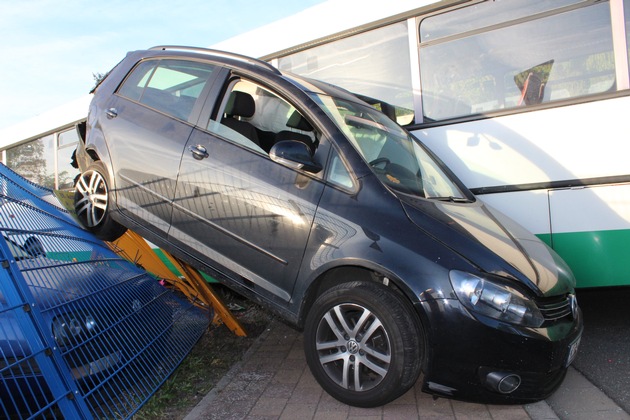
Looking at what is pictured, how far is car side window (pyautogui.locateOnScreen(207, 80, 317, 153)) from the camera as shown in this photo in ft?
13.1

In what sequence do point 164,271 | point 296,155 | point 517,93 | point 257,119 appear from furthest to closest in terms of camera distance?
point 164,271
point 517,93
point 257,119
point 296,155

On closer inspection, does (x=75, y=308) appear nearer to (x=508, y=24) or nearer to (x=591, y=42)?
(x=508, y=24)

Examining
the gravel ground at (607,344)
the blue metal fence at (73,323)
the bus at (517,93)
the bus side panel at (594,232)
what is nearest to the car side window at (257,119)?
the bus at (517,93)

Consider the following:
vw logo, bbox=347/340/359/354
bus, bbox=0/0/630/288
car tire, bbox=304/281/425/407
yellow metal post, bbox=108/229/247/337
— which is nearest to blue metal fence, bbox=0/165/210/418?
yellow metal post, bbox=108/229/247/337

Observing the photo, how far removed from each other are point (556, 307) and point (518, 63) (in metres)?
2.41

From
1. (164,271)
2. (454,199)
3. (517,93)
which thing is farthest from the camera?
(164,271)

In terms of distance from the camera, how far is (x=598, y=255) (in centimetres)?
420

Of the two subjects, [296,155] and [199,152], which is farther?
[199,152]

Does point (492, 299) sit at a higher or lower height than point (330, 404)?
higher

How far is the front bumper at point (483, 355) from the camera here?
9.65 feet

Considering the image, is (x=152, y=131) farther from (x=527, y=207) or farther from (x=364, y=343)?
(x=527, y=207)

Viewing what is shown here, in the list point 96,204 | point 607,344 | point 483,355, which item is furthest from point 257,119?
point 607,344

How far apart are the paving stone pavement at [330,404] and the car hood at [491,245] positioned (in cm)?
74

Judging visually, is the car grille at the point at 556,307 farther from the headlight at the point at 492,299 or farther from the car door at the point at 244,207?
the car door at the point at 244,207
